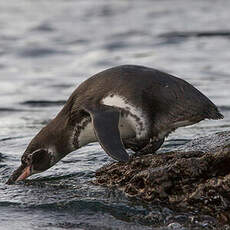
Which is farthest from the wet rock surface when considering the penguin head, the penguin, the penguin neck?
the penguin head

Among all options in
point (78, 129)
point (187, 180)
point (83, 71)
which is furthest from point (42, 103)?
point (187, 180)

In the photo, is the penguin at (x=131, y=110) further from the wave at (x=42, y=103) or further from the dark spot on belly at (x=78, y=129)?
the wave at (x=42, y=103)

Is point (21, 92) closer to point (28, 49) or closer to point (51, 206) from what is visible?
point (28, 49)

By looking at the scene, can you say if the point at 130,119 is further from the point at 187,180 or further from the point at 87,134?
the point at 187,180

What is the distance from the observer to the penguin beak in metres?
7.48

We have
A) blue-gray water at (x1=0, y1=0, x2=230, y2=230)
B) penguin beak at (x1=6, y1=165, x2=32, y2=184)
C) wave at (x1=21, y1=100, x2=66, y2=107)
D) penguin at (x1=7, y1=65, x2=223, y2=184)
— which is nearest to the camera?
blue-gray water at (x1=0, y1=0, x2=230, y2=230)

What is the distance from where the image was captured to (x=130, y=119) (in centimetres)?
698

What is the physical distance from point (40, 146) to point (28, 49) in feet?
29.9

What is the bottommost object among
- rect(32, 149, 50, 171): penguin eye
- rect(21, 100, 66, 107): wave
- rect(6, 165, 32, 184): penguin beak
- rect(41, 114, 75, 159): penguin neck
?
rect(6, 165, 32, 184): penguin beak

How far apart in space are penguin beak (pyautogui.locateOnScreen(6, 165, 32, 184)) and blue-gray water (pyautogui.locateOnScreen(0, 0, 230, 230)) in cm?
8

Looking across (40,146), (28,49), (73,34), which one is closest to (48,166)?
(40,146)

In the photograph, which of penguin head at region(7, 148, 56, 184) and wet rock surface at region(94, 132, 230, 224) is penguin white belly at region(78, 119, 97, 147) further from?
wet rock surface at region(94, 132, 230, 224)

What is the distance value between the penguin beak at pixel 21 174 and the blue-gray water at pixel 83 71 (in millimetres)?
78

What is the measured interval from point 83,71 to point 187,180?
25.9 ft
